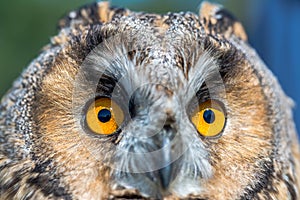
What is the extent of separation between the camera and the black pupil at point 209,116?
→ 56.8 inches

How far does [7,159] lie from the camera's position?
163cm

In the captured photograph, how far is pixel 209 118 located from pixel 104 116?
257 mm

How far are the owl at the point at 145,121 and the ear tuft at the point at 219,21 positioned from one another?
0.21 m

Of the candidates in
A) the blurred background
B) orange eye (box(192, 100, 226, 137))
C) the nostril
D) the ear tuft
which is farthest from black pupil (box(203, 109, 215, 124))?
the blurred background

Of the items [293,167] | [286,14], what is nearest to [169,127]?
[293,167]

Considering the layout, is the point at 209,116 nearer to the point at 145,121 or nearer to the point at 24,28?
the point at 145,121

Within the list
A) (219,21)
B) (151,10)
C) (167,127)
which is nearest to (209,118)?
(167,127)

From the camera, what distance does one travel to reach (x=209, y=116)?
1.46 metres

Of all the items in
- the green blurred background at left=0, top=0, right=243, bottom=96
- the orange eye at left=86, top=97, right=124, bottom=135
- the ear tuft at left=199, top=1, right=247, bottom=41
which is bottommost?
the orange eye at left=86, top=97, right=124, bottom=135

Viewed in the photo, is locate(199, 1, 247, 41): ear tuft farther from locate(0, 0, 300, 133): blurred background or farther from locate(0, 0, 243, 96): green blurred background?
locate(0, 0, 243, 96): green blurred background

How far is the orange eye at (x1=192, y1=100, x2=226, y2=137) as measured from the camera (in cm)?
142

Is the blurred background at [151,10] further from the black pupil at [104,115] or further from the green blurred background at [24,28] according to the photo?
the black pupil at [104,115]

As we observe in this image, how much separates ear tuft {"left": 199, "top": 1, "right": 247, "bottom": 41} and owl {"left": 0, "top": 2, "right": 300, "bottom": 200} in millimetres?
213

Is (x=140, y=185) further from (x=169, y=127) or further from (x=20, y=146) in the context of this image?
(x=20, y=146)
